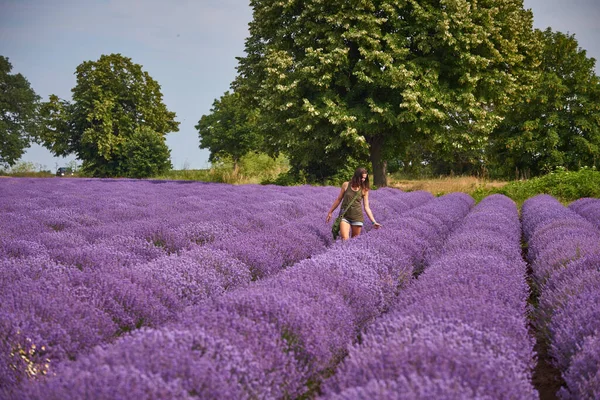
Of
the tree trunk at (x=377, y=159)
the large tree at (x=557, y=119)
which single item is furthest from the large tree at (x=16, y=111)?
the large tree at (x=557, y=119)

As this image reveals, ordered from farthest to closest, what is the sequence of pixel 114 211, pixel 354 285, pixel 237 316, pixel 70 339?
pixel 114 211 < pixel 354 285 < pixel 70 339 < pixel 237 316

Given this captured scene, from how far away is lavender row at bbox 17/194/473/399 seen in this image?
77.0 inches

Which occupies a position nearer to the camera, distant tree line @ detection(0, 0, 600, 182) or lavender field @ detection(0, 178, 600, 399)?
lavender field @ detection(0, 178, 600, 399)

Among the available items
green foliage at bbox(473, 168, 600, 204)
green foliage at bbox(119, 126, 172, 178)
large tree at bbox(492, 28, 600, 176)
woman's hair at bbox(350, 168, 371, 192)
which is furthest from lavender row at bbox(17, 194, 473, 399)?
green foliage at bbox(119, 126, 172, 178)

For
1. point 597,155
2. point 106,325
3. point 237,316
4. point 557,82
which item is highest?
point 557,82

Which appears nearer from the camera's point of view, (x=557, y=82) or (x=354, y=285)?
(x=354, y=285)

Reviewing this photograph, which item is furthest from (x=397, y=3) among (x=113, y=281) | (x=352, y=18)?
(x=113, y=281)

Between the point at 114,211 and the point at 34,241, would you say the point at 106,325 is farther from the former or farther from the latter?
the point at 114,211

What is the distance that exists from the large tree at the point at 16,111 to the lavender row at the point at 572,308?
56250mm

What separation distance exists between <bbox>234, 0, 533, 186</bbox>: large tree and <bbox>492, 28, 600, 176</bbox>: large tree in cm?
814

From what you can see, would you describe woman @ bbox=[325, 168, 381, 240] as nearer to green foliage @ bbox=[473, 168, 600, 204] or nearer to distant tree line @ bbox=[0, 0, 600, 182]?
distant tree line @ bbox=[0, 0, 600, 182]

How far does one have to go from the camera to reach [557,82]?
90.7 feet

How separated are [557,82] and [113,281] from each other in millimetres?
31331

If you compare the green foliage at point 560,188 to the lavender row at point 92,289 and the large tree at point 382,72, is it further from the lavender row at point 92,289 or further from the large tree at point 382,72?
the lavender row at point 92,289
